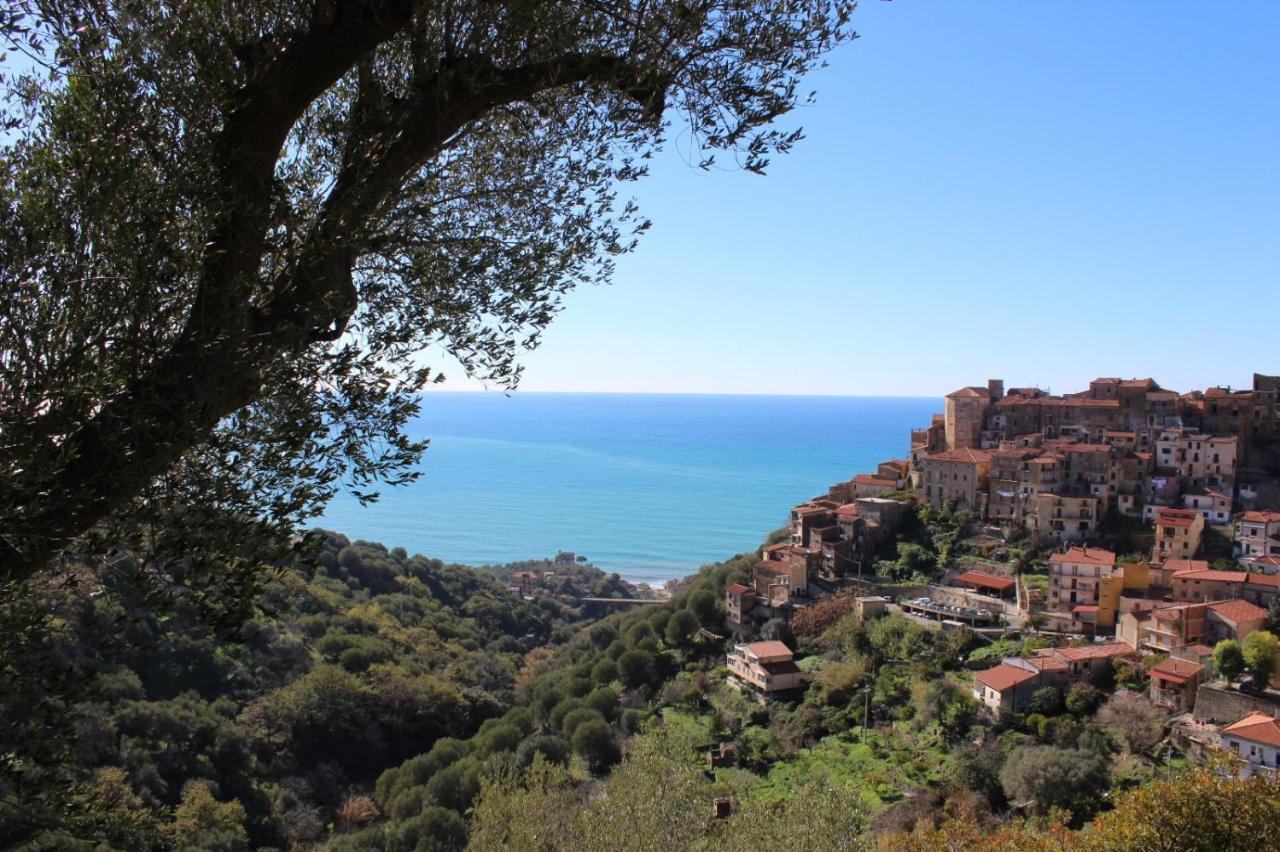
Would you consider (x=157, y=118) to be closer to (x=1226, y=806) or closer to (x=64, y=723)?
(x=64, y=723)

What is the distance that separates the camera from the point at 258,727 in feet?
77.6

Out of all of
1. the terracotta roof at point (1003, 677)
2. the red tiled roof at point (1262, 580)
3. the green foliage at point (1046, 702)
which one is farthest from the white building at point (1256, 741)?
the red tiled roof at point (1262, 580)

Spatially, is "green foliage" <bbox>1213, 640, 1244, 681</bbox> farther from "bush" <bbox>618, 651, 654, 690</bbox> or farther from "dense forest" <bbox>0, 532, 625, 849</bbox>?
"dense forest" <bbox>0, 532, 625, 849</bbox>

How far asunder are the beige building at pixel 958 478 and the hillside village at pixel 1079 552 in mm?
73

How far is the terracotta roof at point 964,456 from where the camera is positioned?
32.5m

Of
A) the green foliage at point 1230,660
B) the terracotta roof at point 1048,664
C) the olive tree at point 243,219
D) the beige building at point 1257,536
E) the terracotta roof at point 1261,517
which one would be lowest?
the terracotta roof at point 1048,664

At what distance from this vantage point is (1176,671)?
66.6 ft

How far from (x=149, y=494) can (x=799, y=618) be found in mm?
27664

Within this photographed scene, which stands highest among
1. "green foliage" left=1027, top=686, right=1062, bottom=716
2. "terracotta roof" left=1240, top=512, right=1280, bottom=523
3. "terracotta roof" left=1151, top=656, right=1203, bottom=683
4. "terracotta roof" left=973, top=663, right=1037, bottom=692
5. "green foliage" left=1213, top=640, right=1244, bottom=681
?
"terracotta roof" left=1240, top=512, right=1280, bottom=523

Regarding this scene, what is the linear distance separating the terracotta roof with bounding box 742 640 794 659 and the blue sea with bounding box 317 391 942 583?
32.9 m

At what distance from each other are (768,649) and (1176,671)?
10.9 m

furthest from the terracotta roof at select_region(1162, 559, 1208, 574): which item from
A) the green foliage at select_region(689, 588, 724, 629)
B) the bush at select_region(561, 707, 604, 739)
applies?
the bush at select_region(561, 707, 604, 739)

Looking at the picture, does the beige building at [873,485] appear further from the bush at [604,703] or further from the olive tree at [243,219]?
the olive tree at [243,219]

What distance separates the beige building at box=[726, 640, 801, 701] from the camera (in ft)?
83.4
